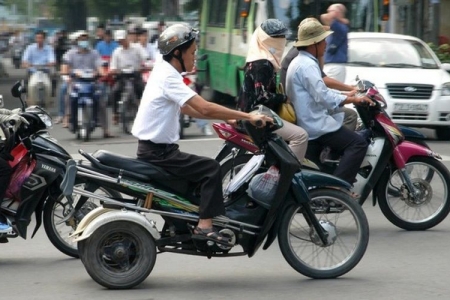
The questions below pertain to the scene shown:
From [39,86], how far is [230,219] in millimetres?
13267

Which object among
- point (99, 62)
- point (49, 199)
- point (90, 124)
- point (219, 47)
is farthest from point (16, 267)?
point (219, 47)

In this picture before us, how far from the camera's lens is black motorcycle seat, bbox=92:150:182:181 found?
6838 mm

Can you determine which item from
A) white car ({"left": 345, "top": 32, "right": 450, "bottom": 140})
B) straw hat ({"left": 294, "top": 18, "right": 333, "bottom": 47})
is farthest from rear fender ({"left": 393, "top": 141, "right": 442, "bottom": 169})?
white car ({"left": 345, "top": 32, "right": 450, "bottom": 140})

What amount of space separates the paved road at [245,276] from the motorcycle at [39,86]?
11158mm

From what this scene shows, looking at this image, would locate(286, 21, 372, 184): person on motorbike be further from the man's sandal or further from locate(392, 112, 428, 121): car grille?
locate(392, 112, 428, 121): car grille

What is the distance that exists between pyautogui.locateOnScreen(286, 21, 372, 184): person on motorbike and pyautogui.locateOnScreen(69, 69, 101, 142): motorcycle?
28.1 ft

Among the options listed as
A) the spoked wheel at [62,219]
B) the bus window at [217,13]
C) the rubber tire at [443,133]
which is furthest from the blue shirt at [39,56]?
the spoked wheel at [62,219]

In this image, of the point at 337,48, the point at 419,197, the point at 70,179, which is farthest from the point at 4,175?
the point at 337,48

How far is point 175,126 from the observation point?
6902 millimetres

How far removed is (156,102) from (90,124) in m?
10.1

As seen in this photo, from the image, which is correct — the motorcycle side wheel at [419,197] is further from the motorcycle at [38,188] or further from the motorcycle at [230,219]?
the motorcycle at [38,188]

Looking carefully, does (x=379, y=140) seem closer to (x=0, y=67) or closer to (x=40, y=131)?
(x=40, y=131)

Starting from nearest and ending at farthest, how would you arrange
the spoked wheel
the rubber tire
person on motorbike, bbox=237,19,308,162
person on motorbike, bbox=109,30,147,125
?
the spoked wheel < person on motorbike, bbox=237,19,308,162 < the rubber tire < person on motorbike, bbox=109,30,147,125

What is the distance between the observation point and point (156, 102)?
6.80m
